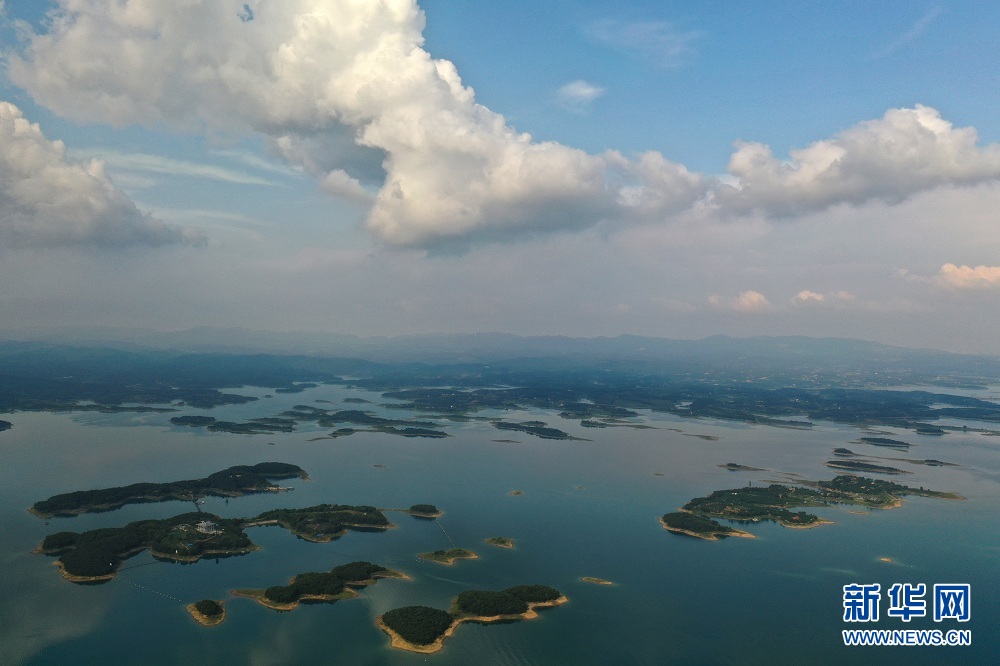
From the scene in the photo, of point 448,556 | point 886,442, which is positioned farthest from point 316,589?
point 886,442

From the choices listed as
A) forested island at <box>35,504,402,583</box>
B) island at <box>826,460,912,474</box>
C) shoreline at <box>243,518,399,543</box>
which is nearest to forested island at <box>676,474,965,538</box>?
island at <box>826,460,912,474</box>

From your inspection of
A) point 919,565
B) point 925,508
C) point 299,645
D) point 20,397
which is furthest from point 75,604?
point 20,397

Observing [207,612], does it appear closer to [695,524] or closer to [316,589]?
[316,589]

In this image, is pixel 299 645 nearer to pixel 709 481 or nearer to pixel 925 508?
pixel 709 481

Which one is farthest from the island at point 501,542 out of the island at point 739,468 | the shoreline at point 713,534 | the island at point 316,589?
the island at point 739,468

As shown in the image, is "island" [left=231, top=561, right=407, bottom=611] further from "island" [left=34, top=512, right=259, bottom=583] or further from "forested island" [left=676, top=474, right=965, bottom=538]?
"forested island" [left=676, top=474, right=965, bottom=538]

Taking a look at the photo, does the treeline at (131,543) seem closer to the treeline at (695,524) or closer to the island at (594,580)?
the island at (594,580)
